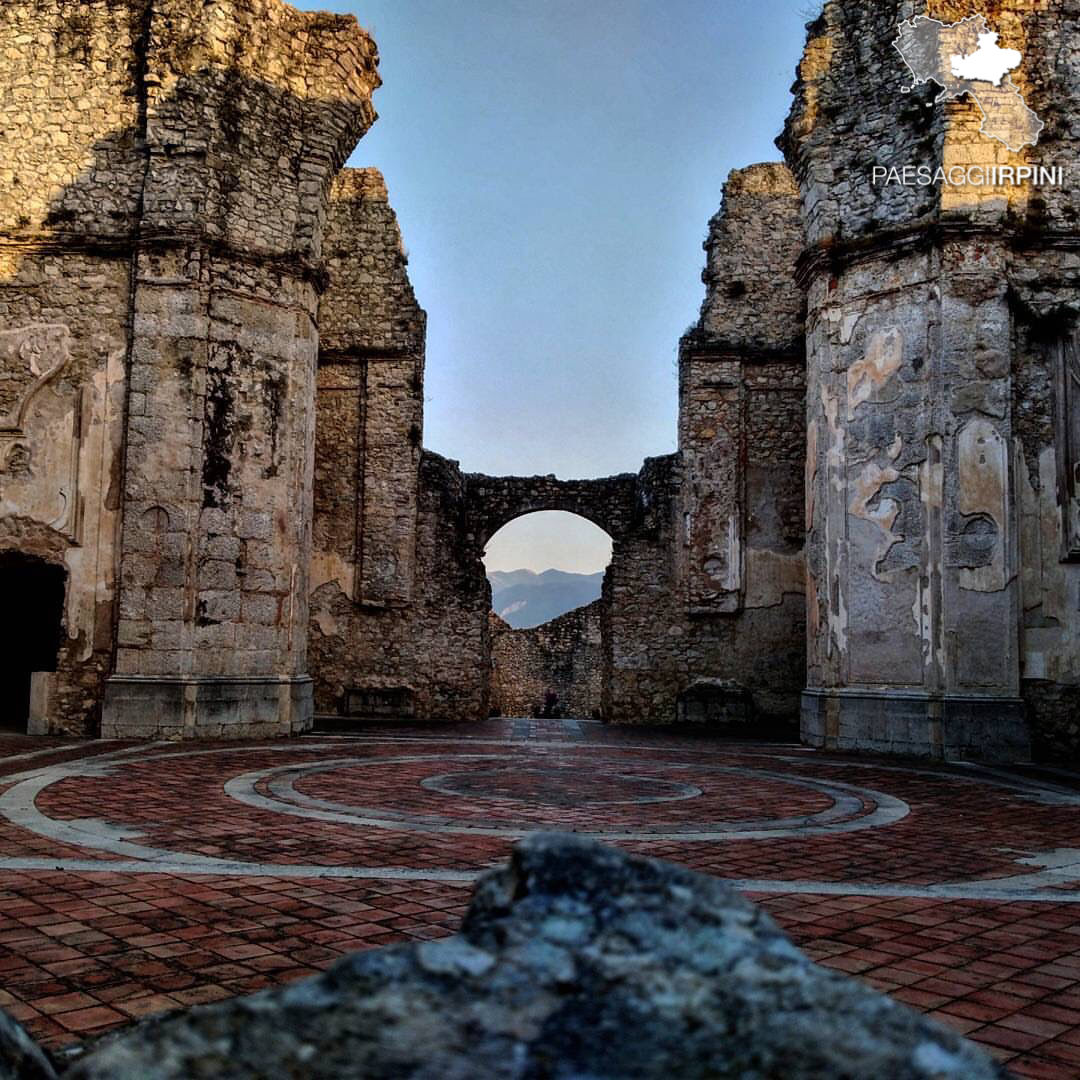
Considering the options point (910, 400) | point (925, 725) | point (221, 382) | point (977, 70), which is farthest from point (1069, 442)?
point (221, 382)

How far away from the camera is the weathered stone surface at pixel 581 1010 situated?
Answer: 1.12m

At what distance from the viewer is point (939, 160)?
40.2 ft

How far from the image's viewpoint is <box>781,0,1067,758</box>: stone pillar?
1156 cm

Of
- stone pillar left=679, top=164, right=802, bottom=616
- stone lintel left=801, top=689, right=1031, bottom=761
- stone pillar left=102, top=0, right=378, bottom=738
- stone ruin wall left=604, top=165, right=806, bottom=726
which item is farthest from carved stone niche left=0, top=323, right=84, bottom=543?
stone pillar left=679, top=164, right=802, bottom=616

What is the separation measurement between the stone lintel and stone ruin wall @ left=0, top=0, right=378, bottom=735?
668 cm

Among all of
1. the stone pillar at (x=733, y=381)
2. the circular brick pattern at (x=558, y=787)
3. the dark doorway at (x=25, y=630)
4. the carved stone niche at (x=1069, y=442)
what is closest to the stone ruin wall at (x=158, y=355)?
the dark doorway at (x=25, y=630)

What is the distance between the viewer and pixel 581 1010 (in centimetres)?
119

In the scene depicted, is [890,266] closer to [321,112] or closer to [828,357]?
[828,357]

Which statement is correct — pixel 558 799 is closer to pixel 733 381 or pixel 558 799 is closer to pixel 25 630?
pixel 25 630

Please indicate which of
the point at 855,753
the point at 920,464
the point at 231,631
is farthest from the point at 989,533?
the point at 231,631

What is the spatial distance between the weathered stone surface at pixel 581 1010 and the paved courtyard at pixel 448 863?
1767mm

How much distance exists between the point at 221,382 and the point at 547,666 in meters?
14.0

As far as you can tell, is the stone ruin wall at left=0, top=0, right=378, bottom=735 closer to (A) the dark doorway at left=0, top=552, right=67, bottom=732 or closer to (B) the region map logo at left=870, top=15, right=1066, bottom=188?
(A) the dark doorway at left=0, top=552, right=67, bottom=732

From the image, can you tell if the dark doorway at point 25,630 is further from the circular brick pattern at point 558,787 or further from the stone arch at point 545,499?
the circular brick pattern at point 558,787
